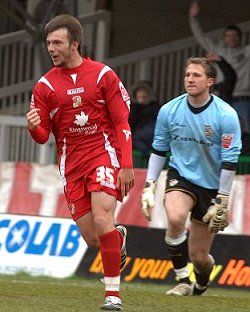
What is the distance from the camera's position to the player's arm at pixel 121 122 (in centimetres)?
923

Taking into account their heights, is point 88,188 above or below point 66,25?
below

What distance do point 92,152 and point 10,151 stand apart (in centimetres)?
916

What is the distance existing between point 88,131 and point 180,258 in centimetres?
228

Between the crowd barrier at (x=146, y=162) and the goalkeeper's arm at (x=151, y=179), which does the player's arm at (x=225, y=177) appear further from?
the crowd barrier at (x=146, y=162)

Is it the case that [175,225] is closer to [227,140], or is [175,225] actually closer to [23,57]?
[227,140]

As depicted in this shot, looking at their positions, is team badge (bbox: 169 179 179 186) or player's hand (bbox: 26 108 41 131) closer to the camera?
player's hand (bbox: 26 108 41 131)

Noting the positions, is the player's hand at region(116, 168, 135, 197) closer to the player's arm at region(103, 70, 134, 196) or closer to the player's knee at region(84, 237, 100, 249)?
the player's arm at region(103, 70, 134, 196)

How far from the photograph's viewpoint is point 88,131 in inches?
375

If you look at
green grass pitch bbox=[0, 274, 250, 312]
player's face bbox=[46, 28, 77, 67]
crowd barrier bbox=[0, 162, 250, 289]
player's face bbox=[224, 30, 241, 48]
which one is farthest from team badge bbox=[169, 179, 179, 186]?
player's face bbox=[224, 30, 241, 48]

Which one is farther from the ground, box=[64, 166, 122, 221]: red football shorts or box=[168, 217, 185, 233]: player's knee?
box=[64, 166, 122, 221]: red football shorts

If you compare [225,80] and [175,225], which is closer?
[175,225]

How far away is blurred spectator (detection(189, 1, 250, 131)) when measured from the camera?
1630 centimetres

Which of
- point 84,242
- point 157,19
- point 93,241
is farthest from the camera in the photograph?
point 157,19

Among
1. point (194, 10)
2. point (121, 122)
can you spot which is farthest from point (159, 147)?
point (194, 10)
